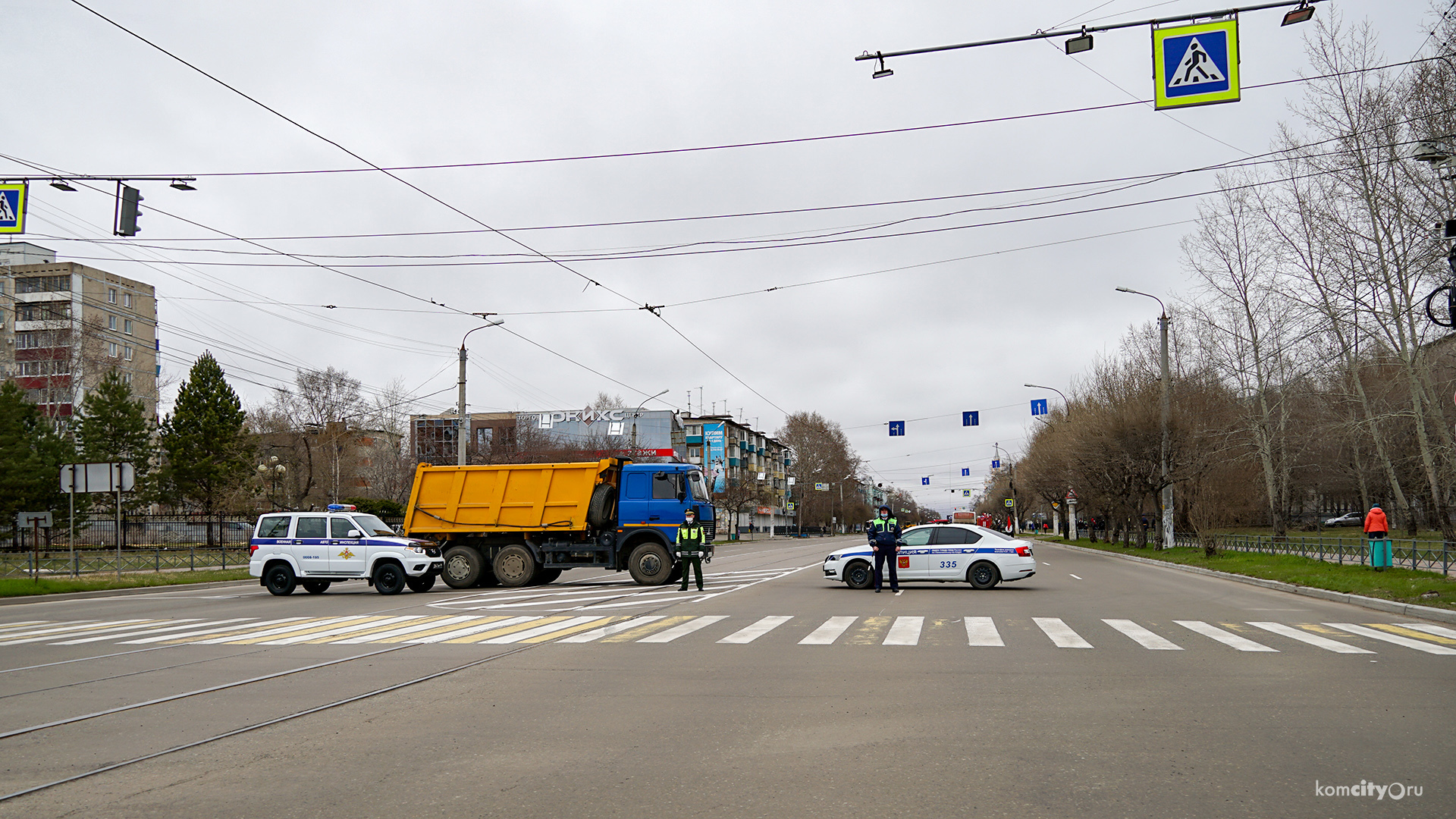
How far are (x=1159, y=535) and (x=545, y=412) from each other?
70283 millimetres

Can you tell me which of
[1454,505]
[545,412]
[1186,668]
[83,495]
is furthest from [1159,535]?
[545,412]

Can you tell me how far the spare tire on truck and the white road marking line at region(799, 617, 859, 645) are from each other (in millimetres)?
10712

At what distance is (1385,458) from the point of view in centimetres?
3556

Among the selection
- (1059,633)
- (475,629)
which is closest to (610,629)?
(475,629)

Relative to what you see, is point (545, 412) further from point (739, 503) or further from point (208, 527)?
point (208, 527)

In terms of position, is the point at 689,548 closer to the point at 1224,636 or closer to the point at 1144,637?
the point at 1144,637

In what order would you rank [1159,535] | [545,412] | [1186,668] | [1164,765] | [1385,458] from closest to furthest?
1. [1164,765]
2. [1186,668]
3. [1385,458]
4. [1159,535]
5. [545,412]

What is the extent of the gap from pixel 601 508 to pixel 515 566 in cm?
277

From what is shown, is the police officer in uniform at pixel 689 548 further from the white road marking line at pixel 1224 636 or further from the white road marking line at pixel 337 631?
the white road marking line at pixel 1224 636

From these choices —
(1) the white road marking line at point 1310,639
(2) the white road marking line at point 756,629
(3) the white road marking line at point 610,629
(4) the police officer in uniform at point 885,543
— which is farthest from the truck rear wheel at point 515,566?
(1) the white road marking line at point 1310,639

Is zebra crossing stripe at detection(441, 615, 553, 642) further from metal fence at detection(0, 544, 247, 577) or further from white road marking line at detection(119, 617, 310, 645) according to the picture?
metal fence at detection(0, 544, 247, 577)

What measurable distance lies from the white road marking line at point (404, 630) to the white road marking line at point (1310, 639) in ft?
40.1

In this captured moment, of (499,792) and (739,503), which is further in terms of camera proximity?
(739,503)

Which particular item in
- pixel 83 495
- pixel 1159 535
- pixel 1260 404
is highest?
pixel 1260 404
